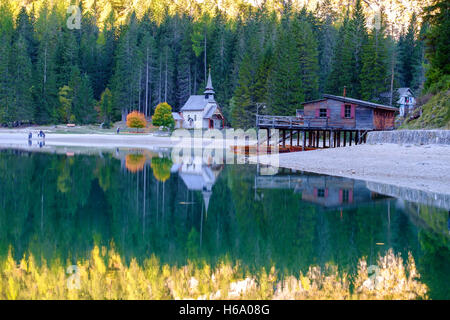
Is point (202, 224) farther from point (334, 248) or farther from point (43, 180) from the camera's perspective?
point (43, 180)

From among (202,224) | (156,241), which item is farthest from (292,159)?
(156,241)

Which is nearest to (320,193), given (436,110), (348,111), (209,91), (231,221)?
(231,221)

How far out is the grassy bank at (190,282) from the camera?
28.3 ft

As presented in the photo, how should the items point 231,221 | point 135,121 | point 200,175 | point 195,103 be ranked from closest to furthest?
point 231,221, point 200,175, point 135,121, point 195,103

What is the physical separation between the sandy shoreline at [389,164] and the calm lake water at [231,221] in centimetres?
217

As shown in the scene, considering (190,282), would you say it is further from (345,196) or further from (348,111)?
(348,111)

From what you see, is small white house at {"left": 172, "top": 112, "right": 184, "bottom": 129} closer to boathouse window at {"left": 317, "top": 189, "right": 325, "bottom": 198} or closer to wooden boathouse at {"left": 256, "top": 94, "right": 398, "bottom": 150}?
wooden boathouse at {"left": 256, "top": 94, "right": 398, "bottom": 150}

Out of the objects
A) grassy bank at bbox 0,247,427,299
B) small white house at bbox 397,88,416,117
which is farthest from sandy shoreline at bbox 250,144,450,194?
small white house at bbox 397,88,416,117

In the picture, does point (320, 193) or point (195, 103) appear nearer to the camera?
point (320, 193)

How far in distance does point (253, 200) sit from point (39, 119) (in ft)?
227

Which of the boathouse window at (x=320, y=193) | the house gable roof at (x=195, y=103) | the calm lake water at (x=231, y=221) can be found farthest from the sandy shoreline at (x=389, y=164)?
the house gable roof at (x=195, y=103)

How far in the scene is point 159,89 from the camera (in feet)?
283

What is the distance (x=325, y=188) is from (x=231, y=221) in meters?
8.23

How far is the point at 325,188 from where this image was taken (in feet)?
73.0
